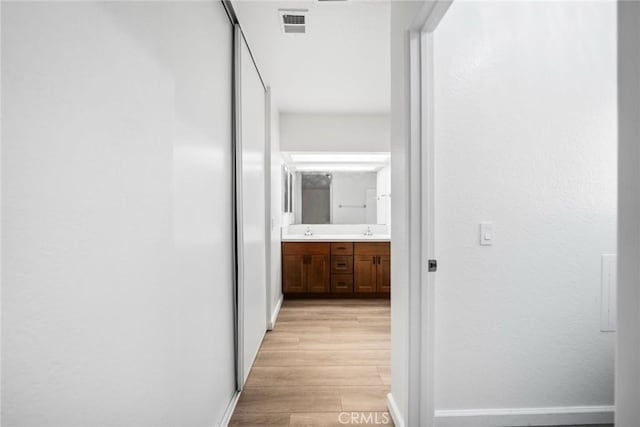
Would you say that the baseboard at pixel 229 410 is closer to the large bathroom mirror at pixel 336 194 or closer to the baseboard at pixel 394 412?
the baseboard at pixel 394 412

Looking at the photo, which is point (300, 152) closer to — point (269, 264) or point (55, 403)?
point (269, 264)

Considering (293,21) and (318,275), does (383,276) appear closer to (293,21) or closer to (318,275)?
(318,275)

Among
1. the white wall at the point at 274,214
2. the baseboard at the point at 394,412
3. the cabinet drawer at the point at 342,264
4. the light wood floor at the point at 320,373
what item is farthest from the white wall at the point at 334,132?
the baseboard at the point at 394,412

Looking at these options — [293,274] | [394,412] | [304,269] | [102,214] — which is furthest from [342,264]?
[102,214]

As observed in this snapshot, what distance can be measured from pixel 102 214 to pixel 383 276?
388cm

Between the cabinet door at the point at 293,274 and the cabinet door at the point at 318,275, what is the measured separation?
2.6 inches

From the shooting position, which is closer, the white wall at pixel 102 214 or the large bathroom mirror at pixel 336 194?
the white wall at pixel 102 214

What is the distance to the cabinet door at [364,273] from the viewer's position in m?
4.37

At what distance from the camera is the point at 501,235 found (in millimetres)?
1770

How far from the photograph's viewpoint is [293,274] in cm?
434

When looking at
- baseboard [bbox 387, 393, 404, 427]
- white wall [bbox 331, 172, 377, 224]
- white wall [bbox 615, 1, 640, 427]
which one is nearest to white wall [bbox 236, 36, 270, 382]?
baseboard [bbox 387, 393, 404, 427]

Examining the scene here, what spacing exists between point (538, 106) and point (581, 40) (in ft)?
1.37

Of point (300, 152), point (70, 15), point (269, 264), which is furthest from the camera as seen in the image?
point (300, 152)

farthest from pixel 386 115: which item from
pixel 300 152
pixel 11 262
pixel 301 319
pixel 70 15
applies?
pixel 11 262
